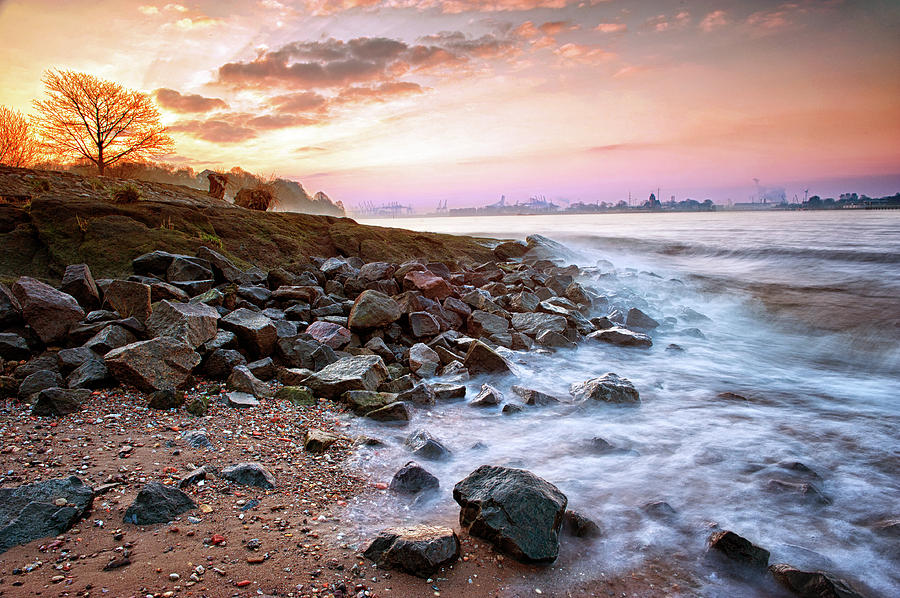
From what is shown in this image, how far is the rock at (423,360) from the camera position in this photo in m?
6.16

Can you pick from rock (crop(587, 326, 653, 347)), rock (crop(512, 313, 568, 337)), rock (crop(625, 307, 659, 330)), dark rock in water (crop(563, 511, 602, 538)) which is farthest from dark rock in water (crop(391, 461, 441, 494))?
rock (crop(625, 307, 659, 330))

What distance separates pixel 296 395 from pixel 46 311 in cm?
277

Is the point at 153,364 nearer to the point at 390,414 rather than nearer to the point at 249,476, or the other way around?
the point at 249,476

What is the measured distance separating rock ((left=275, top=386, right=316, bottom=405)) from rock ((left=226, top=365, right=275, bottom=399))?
0.09 meters

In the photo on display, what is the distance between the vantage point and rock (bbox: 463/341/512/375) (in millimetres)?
6215

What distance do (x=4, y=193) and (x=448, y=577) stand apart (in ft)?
43.0

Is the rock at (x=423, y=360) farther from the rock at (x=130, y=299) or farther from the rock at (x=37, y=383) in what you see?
the rock at (x=37, y=383)

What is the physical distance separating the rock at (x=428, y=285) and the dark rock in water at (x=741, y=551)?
244 inches

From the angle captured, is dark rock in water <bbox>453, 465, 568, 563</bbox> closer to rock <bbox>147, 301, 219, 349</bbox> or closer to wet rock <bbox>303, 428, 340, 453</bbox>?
wet rock <bbox>303, 428, 340, 453</bbox>

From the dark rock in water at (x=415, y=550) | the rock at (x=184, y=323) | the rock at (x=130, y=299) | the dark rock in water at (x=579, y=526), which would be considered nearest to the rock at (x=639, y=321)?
the dark rock in water at (x=579, y=526)

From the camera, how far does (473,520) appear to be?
2783 mm

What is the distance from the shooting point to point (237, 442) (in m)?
3.69

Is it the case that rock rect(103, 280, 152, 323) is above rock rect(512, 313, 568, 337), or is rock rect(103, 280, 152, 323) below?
above

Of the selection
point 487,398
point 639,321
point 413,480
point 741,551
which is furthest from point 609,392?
point 639,321
